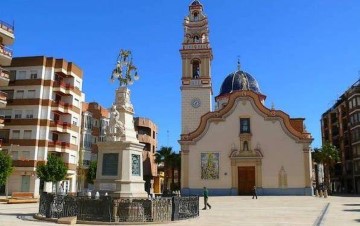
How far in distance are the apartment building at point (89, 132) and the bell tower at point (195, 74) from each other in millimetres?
12412

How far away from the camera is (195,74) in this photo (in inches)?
2442

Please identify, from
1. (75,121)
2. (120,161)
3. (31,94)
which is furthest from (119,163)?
(75,121)

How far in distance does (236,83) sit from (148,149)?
2091cm

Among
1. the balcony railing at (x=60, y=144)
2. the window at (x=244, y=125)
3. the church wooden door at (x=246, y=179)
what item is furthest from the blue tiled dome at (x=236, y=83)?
the balcony railing at (x=60, y=144)

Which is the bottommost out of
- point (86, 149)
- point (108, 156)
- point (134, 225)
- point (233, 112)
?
point (134, 225)

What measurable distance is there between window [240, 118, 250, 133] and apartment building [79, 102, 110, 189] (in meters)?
19.1

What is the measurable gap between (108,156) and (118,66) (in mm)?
5006

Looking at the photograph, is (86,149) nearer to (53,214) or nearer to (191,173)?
(191,173)

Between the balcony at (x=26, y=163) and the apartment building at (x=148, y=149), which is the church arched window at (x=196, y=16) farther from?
the balcony at (x=26, y=163)

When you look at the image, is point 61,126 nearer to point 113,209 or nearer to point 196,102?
point 196,102

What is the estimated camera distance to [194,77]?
201 ft

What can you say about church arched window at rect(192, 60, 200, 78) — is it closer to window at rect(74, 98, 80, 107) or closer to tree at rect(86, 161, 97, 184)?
window at rect(74, 98, 80, 107)

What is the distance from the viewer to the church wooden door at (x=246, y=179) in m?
51.7

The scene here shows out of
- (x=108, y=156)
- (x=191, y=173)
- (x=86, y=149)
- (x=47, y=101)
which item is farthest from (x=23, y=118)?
Result: (x=108, y=156)
